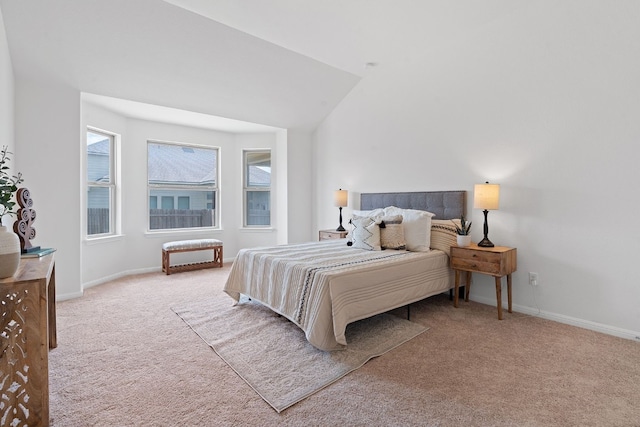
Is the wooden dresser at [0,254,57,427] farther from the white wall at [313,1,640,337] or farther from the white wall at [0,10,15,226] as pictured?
the white wall at [313,1,640,337]

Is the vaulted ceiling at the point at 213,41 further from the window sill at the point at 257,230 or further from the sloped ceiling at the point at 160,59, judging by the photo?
the window sill at the point at 257,230

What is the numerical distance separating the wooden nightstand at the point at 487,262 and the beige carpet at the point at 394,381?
38 cm

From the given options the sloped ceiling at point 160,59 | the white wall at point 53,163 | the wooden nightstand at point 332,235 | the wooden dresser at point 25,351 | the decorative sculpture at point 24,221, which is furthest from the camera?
the wooden nightstand at point 332,235

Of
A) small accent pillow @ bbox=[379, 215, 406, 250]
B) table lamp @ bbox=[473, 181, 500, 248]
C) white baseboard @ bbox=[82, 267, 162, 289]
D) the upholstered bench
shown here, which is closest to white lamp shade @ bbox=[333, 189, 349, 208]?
small accent pillow @ bbox=[379, 215, 406, 250]

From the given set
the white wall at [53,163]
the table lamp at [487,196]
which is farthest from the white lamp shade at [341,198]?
the white wall at [53,163]

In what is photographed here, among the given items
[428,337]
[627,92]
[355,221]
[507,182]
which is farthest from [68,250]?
[627,92]

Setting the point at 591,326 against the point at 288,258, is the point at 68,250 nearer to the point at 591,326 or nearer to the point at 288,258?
the point at 288,258

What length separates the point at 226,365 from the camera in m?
2.17

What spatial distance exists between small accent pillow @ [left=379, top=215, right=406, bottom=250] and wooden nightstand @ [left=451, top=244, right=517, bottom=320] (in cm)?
54

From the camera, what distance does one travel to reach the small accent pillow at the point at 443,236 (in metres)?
3.43

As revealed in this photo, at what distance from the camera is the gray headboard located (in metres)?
3.59

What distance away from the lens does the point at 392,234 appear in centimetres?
341

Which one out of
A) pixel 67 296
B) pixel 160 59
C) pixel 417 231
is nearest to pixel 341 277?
pixel 417 231

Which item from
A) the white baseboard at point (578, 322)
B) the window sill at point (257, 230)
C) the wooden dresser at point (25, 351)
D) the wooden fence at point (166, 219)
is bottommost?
the white baseboard at point (578, 322)
